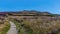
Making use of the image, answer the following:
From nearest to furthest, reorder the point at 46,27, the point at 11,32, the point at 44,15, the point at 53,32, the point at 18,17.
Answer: the point at 53,32
the point at 46,27
the point at 11,32
the point at 44,15
the point at 18,17

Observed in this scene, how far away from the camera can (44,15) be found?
23.0 metres

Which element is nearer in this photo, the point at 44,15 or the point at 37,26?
the point at 37,26

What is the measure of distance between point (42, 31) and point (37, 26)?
796mm

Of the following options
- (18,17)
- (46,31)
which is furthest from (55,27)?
(18,17)

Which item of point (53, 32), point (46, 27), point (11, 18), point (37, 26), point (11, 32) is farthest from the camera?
point (11, 18)

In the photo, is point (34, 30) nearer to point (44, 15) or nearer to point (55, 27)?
point (55, 27)

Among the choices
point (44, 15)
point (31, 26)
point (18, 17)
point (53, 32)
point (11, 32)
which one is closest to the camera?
point (53, 32)

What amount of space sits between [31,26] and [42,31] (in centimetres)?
181

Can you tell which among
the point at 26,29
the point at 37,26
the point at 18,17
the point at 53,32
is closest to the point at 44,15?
the point at 18,17

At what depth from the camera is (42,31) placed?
14.2 m

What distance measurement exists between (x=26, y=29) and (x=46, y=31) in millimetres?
3042

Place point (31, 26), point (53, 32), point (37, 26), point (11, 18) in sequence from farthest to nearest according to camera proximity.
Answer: point (11, 18) → point (31, 26) → point (37, 26) → point (53, 32)

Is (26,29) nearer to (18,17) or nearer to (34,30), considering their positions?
(34,30)

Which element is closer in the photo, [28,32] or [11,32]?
[28,32]
